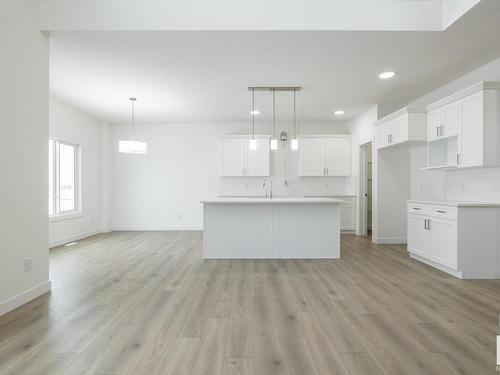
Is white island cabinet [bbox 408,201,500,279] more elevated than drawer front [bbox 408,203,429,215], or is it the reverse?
drawer front [bbox 408,203,429,215]

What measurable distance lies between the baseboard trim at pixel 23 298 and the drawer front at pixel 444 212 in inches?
188

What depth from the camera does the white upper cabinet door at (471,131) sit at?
11.6 ft

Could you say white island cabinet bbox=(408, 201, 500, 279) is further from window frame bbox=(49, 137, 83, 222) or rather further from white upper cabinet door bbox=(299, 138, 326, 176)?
window frame bbox=(49, 137, 83, 222)

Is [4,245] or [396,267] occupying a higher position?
[4,245]

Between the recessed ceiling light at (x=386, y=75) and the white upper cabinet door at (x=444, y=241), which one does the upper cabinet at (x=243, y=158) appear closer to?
the recessed ceiling light at (x=386, y=75)

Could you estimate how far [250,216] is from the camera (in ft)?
15.1

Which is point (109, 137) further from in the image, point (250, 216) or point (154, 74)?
point (250, 216)

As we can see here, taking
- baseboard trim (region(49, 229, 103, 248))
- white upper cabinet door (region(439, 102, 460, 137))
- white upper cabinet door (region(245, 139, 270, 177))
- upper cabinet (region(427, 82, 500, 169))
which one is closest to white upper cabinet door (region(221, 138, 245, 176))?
white upper cabinet door (region(245, 139, 270, 177))

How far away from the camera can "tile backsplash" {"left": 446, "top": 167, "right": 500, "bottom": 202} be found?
3811mm

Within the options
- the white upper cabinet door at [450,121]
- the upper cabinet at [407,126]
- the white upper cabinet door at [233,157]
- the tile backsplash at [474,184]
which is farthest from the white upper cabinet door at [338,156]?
the white upper cabinet door at [450,121]

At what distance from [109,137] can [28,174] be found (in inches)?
196

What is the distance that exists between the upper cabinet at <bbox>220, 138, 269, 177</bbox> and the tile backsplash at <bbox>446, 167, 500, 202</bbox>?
3.78 meters

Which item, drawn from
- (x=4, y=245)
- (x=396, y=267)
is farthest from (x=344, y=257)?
(x=4, y=245)

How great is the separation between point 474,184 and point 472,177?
111 mm
